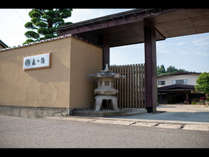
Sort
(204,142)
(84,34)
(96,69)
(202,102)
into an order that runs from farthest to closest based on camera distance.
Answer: (202,102) < (84,34) < (96,69) < (204,142)

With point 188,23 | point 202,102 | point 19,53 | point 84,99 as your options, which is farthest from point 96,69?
point 202,102

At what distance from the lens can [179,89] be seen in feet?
77.0

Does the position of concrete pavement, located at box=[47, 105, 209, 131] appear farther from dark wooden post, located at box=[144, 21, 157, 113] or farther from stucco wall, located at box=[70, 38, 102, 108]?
dark wooden post, located at box=[144, 21, 157, 113]

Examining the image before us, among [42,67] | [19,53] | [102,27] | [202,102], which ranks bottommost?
[202,102]

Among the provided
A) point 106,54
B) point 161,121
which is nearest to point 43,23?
point 106,54

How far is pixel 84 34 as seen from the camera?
1064 centimetres

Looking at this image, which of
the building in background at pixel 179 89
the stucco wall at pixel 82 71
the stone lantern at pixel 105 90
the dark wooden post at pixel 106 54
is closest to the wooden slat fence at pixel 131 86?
the dark wooden post at pixel 106 54

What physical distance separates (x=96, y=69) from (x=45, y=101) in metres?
3.08

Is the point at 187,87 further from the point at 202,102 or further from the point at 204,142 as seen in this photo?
the point at 204,142

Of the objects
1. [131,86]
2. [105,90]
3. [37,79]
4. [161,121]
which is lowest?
[161,121]

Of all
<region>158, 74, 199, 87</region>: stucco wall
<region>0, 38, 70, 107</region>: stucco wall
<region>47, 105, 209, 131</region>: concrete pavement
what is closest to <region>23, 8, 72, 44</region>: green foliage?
<region>0, 38, 70, 107</region>: stucco wall

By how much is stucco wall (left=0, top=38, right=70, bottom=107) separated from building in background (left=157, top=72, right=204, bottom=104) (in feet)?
62.4

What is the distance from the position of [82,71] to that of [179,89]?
18122mm

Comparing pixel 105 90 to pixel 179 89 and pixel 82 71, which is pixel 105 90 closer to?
pixel 82 71
